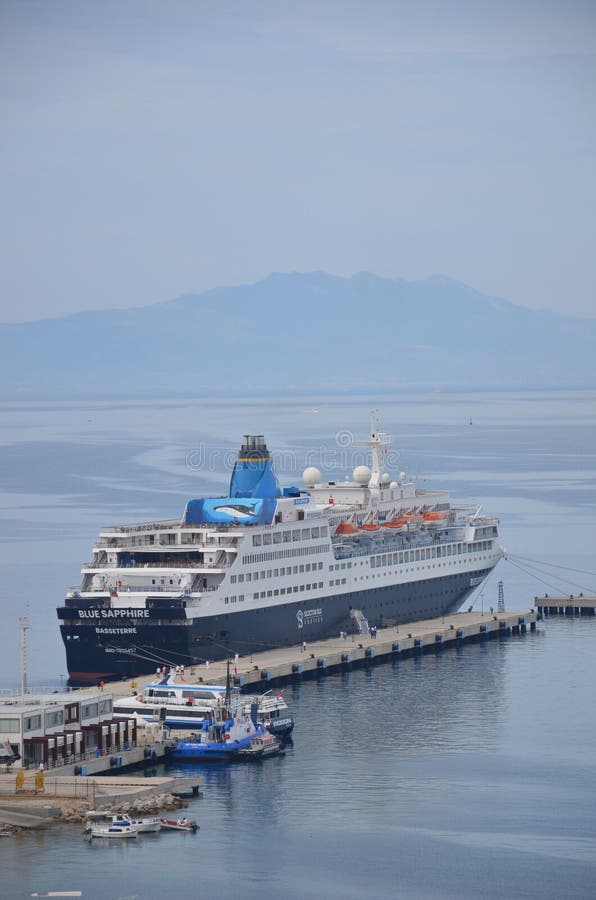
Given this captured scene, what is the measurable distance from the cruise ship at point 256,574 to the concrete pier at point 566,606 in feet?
14.2

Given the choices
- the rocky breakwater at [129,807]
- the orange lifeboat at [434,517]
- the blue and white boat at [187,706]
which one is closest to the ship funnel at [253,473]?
the orange lifeboat at [434,517]

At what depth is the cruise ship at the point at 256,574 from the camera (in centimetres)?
6725

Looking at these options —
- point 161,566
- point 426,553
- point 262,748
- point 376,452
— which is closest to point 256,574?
point 161,566

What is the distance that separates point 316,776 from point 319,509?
25.2 meters

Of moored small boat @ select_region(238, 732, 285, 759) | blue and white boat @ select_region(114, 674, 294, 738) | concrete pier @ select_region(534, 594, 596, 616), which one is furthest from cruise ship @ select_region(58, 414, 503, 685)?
moored small boat @ select_region(238, 732, 285, 759)

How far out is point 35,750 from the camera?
51.9 metres

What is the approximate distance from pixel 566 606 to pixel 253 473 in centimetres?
1870

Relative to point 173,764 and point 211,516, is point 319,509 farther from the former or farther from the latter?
point 173,764

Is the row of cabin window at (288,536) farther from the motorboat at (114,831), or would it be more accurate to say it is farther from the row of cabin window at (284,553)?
the motorboat at (114,831)

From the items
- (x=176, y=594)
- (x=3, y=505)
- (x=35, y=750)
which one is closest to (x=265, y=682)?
(x=176, y=594)

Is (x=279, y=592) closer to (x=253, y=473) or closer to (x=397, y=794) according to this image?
(x=253, y=473)

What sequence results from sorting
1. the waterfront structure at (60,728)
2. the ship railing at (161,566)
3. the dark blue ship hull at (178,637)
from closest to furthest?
the waterfront structure at (60,728), the dark blue ship hull at (178,637), the ship railing at (161,566)

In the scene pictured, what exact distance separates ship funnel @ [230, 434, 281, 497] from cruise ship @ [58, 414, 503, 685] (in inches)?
1.5

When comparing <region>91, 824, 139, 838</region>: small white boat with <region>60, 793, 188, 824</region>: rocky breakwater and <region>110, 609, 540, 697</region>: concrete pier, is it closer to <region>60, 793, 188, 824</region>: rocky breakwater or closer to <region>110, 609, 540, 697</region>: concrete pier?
<region>60, 793, 188, 824</region>: rocky breakwater
